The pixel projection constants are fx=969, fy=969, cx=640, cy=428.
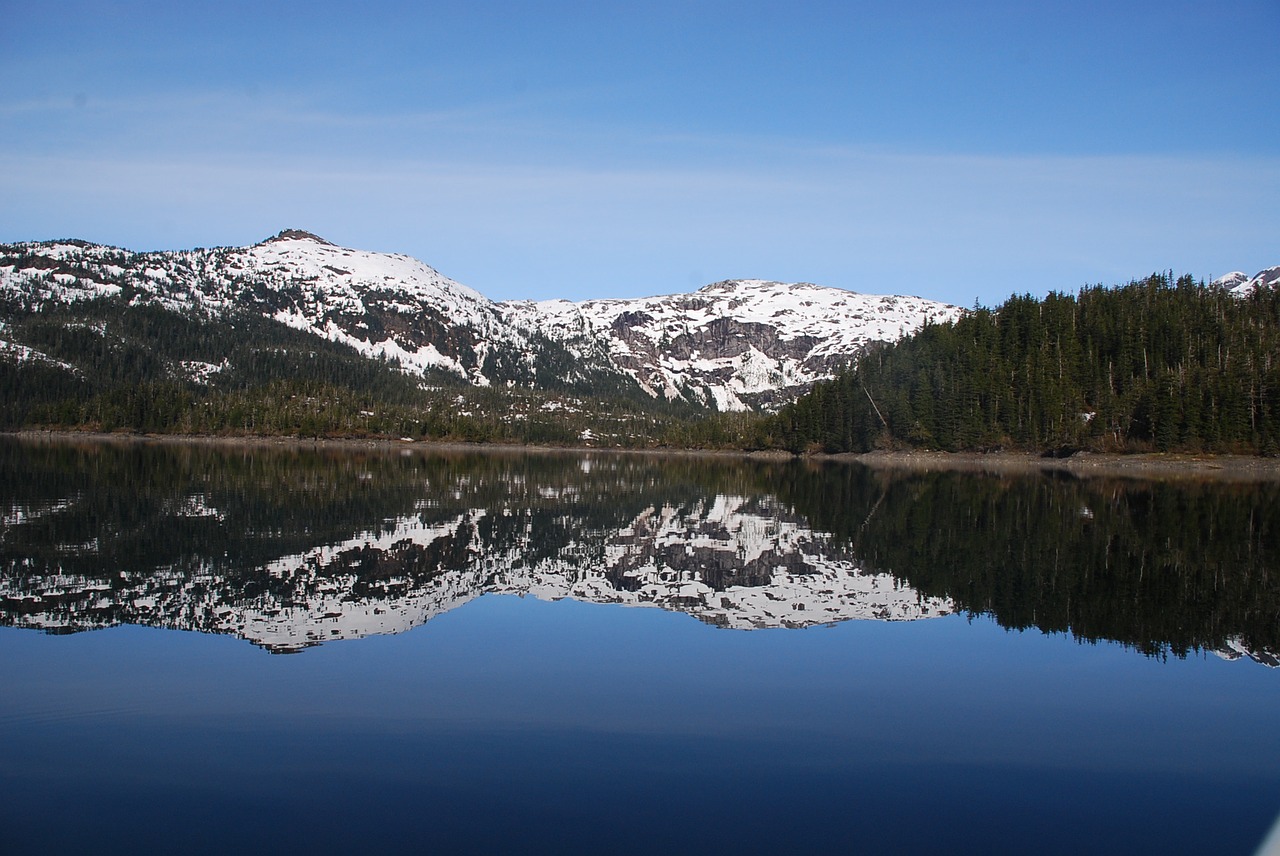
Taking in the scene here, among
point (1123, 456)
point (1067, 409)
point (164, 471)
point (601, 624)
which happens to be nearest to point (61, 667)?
point (601, 624)

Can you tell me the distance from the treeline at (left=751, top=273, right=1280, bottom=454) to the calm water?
8686 centimetres

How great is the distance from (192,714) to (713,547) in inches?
850

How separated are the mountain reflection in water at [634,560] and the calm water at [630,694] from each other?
0.61 ft

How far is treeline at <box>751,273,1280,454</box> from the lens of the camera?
108 metres

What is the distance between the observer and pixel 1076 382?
431 feet

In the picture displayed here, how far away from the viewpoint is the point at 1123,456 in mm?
111625

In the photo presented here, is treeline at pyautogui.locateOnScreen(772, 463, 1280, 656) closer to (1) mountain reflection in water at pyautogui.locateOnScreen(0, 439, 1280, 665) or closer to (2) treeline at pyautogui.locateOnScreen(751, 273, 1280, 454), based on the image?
(1) mountain reflection in water at pyautogui.locateOnScreen(0, 439, 1280, 665)

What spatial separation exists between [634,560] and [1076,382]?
118404mm

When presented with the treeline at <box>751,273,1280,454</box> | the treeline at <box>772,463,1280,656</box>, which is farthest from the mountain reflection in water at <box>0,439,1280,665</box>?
the treeline at <box>751,273,1280,454</box>

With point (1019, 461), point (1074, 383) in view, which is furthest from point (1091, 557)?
point (1074, 383)

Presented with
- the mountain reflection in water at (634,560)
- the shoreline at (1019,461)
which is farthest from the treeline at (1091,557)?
the shoreline at (1019,461)

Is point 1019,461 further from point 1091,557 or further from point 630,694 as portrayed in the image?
point 630,694

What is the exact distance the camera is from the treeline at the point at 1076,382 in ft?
355

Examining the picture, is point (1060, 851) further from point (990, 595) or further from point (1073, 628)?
point (990, 595)
